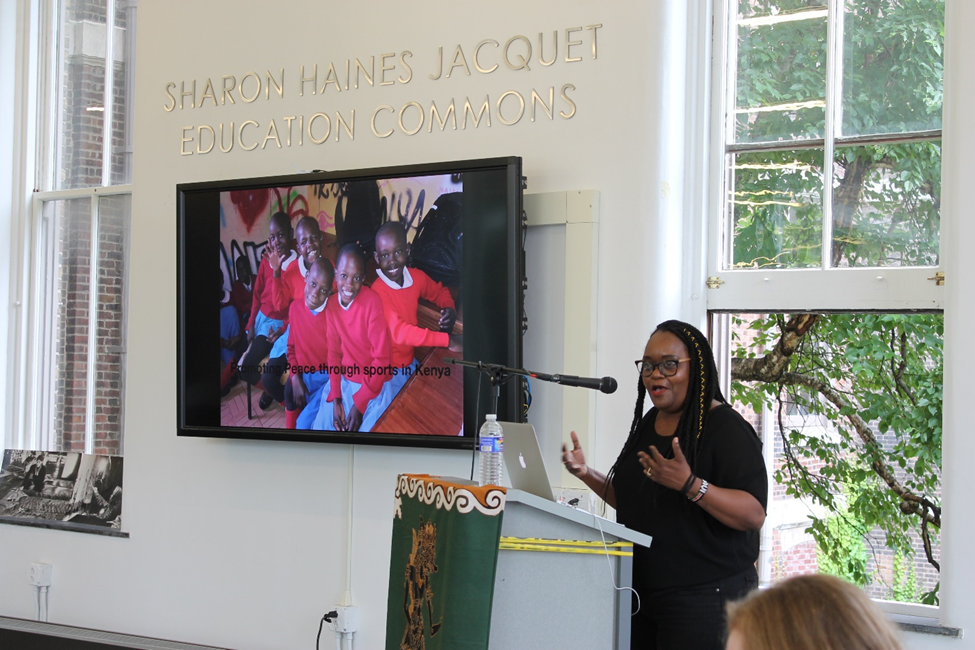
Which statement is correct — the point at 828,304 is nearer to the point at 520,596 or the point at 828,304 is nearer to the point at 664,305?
the point at 664,305

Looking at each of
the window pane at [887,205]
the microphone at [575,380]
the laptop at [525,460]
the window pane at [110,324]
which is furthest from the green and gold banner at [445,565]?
the window pane at [110,324]

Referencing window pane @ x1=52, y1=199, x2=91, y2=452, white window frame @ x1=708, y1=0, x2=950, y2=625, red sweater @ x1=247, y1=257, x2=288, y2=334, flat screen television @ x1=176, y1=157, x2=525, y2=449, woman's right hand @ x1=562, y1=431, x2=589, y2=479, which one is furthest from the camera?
window pane @ x1=52, y1=199, x2=91, y2=452

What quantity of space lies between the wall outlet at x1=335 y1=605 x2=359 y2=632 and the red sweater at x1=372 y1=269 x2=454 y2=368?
99 cm

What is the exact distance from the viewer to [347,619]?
12.5 feet

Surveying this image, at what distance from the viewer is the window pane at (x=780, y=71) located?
3.41 m

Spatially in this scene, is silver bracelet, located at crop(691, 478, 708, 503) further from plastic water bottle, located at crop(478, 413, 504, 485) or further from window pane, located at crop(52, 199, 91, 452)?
window pane, located at crop(52, 199, 91, 452)

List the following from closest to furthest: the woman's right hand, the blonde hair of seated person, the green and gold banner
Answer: the blonde hair of seated person < the green and gold banner < the woman's right hand

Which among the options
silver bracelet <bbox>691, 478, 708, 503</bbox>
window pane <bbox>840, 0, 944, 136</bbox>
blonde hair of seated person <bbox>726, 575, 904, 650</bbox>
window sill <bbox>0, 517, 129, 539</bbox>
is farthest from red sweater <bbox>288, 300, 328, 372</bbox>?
blonde hair of seated person <bbox>726, 575, 904, 650</bbox>

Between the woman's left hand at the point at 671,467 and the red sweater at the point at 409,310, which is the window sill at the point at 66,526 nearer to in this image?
the red sweater at the point at 409,310

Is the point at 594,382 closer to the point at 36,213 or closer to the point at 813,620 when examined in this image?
the point at 813,620

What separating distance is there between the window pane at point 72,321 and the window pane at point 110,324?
88 mm

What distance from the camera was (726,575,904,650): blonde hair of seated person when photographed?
38.9 inches

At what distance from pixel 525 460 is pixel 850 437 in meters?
1.44

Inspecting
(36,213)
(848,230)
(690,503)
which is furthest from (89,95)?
(690,503)
